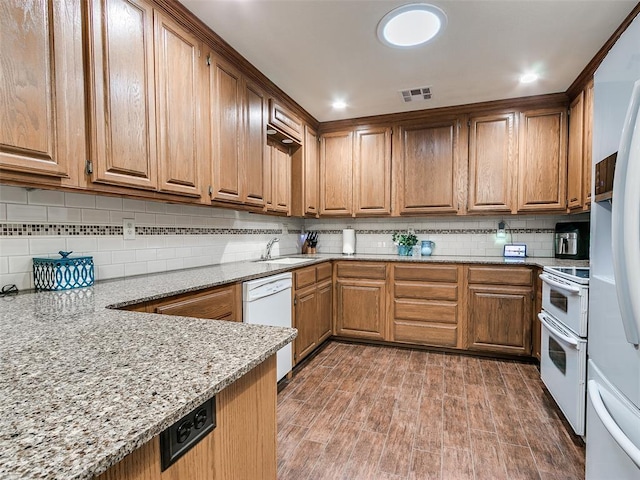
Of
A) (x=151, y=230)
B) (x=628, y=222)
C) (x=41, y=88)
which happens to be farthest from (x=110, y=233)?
(x=628, y=222)

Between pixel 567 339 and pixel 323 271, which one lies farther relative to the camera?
pixel 323 271

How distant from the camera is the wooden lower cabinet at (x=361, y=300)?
127 inches

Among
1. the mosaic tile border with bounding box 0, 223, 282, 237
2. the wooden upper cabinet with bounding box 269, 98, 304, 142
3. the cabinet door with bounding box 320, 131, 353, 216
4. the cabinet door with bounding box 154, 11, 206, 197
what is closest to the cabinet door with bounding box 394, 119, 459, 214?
the cabinet door with bounding box 320, 131, 353, 216

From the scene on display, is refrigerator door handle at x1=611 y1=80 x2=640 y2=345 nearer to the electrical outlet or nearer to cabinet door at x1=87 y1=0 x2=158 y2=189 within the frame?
cabinet door at x1=87 y1=0 x2=158 y2=189

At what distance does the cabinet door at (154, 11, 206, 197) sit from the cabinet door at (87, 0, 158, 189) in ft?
0.19

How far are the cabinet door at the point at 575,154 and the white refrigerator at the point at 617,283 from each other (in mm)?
1699

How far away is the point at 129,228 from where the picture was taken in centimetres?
197

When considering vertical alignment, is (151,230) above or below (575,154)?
below

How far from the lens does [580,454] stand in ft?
5.50

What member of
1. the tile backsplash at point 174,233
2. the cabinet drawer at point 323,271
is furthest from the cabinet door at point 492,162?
the cabinet drawer at point 323,271

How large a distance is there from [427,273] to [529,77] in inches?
70.8

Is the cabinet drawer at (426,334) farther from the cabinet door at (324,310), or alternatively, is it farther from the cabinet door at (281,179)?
the cabinet door at (281,179)

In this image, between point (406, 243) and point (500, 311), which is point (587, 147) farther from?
point (406, 243)

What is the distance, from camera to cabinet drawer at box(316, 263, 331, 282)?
3.07 meters
